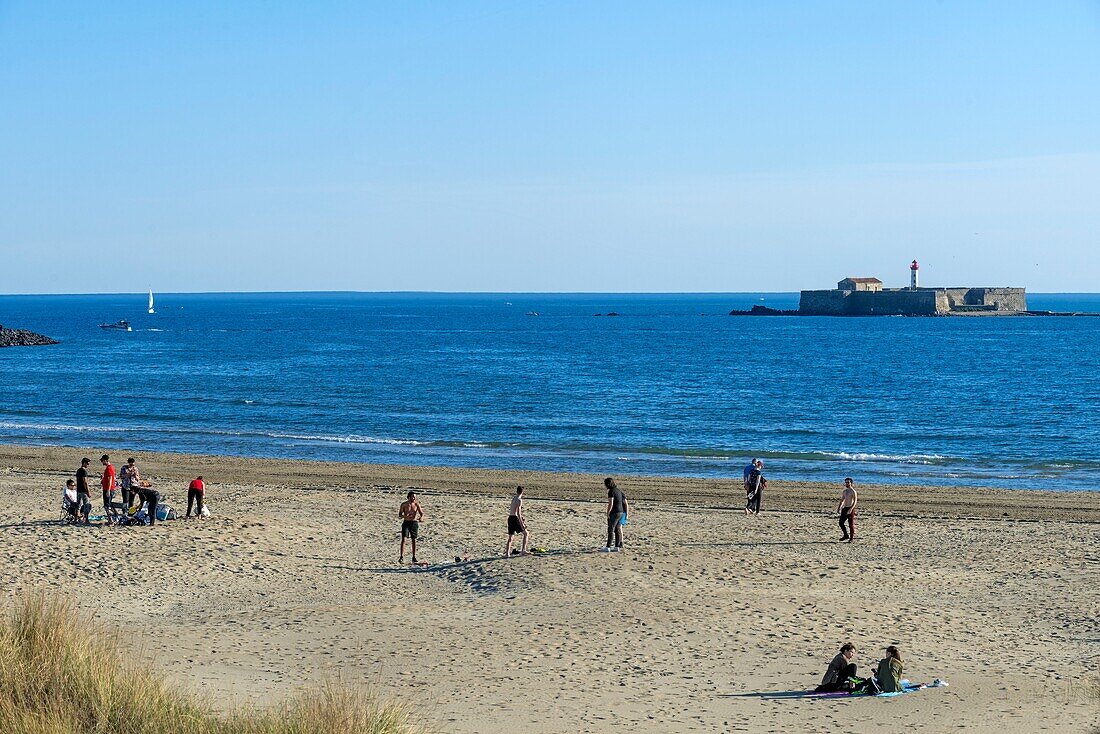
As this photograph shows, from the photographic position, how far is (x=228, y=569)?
778 inches

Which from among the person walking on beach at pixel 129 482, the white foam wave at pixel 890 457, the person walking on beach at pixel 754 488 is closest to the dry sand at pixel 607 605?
the person walking on beach at pixel 754 488

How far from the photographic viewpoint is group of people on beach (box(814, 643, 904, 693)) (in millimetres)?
13562

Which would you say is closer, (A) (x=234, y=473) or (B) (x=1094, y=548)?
(B) (x=1094, y=548)

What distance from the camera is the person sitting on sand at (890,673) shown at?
13.6 m

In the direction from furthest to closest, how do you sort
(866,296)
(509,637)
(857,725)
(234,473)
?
(866,296), (234,473), (509,637), (857,725)

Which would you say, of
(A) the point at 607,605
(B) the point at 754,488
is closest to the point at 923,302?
(B) the point at 754,488

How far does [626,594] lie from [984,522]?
11.8 meters

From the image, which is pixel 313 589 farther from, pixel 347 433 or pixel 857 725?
pixel 347 433

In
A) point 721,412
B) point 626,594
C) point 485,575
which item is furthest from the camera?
point 721,412

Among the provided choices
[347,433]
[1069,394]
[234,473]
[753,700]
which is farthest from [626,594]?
[1069,394]

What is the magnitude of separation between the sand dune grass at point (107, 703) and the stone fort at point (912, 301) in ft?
583

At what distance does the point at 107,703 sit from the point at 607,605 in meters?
8.83

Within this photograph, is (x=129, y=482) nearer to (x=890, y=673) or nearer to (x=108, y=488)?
(x=108, y=488)

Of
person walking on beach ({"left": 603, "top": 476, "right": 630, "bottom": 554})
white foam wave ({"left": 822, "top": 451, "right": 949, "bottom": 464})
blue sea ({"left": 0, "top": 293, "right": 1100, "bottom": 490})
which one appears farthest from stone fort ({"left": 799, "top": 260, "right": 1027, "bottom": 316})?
person walking on beach ({"left": 603, "top": 476, "right": 630, "bottom": 554})
